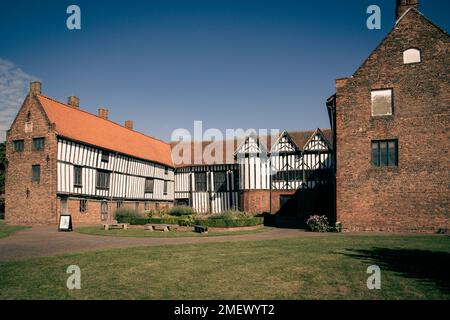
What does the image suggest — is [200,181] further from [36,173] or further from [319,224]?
[319,224]

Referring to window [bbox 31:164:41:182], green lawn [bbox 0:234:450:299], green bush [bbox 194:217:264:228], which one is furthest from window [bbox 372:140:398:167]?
window [bbox 31:164:41:182]

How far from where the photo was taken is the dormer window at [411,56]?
19.4m

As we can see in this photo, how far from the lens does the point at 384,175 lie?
19766mm

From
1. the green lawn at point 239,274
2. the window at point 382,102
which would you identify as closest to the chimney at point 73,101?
the green lawn at point 239,274

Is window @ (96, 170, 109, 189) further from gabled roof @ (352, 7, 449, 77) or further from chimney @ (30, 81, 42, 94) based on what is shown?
gabled roof @ (352, 7, 449, 77)

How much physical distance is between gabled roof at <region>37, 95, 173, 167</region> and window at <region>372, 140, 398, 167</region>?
2274 cm

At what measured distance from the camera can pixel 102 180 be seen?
3175 centimetres

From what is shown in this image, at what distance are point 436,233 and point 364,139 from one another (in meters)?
6.33

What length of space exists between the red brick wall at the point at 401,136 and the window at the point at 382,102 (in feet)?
0.94

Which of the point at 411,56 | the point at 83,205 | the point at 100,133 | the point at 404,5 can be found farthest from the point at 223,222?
the point at 404,5

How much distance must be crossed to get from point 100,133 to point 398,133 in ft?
85.1

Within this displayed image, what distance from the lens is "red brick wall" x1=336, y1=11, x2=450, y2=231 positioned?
18.8 metres

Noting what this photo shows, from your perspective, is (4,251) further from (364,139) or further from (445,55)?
(445,55)

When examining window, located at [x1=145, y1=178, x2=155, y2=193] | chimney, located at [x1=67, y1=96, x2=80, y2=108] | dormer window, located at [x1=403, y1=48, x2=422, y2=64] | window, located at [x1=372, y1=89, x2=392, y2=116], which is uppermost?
chimney, located at [x1=67, y1=96, x2=80, y2=108]
